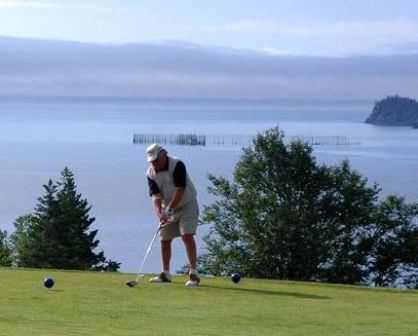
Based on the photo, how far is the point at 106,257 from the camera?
58125 millimetres

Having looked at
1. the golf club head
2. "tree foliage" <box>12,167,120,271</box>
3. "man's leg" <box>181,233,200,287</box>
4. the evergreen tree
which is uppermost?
"man's leg" <box>181,233,200,287</box>

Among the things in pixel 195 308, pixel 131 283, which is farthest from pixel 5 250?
pixel 195 308

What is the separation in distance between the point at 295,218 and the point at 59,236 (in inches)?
672

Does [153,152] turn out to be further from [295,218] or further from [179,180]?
[295,218]

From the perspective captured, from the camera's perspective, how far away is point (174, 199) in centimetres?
1343

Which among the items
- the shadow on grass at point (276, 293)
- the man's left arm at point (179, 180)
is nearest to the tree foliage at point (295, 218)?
the man's left arm at point (179, 180)

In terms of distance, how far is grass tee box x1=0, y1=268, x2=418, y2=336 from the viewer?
9125mm

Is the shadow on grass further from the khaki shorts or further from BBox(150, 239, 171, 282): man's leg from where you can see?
the khaki shorts

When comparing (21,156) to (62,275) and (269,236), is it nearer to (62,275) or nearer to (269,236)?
(269,236)

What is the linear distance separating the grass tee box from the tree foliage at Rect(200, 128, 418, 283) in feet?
98.7

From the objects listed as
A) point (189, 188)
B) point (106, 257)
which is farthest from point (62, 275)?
point (106, 257)

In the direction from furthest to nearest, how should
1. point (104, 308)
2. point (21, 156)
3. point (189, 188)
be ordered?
point (21, 156), point (189, 188), point (104, 308)

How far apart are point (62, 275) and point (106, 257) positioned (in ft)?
144

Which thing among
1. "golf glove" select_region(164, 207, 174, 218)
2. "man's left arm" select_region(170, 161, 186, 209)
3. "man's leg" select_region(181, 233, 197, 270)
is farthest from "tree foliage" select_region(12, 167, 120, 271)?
"man's left arm" select_region(170, 161, 186, 209)
